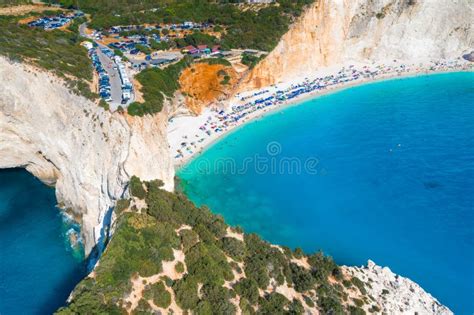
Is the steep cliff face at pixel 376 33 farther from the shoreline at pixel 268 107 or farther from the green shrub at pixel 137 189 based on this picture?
the green shrub at pixel 137 189

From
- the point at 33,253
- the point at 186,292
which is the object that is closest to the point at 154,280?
the point at 186,292

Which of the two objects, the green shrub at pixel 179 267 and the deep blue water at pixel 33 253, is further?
the deep blue water at pixel 33 253

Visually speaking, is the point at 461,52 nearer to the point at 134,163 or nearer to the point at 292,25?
the point at 292,25

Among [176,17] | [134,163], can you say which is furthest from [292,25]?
[134,163]

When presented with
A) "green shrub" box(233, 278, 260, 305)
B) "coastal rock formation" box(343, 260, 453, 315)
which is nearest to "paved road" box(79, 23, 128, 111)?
"green shrub" box(233, 278, 260, 305)

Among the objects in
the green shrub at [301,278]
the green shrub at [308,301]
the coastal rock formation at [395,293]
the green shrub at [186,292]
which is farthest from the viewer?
the coastal rock formation at [395,293]

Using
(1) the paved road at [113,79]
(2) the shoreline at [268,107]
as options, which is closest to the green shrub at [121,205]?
(1) the paved road at [113,79]

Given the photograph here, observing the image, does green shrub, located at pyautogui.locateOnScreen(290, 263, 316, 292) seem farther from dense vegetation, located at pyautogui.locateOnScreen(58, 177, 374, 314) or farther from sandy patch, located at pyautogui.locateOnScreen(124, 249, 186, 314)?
sandy patch, located at pyautogui.locateOnScreen(124, 249, 186, 314)
